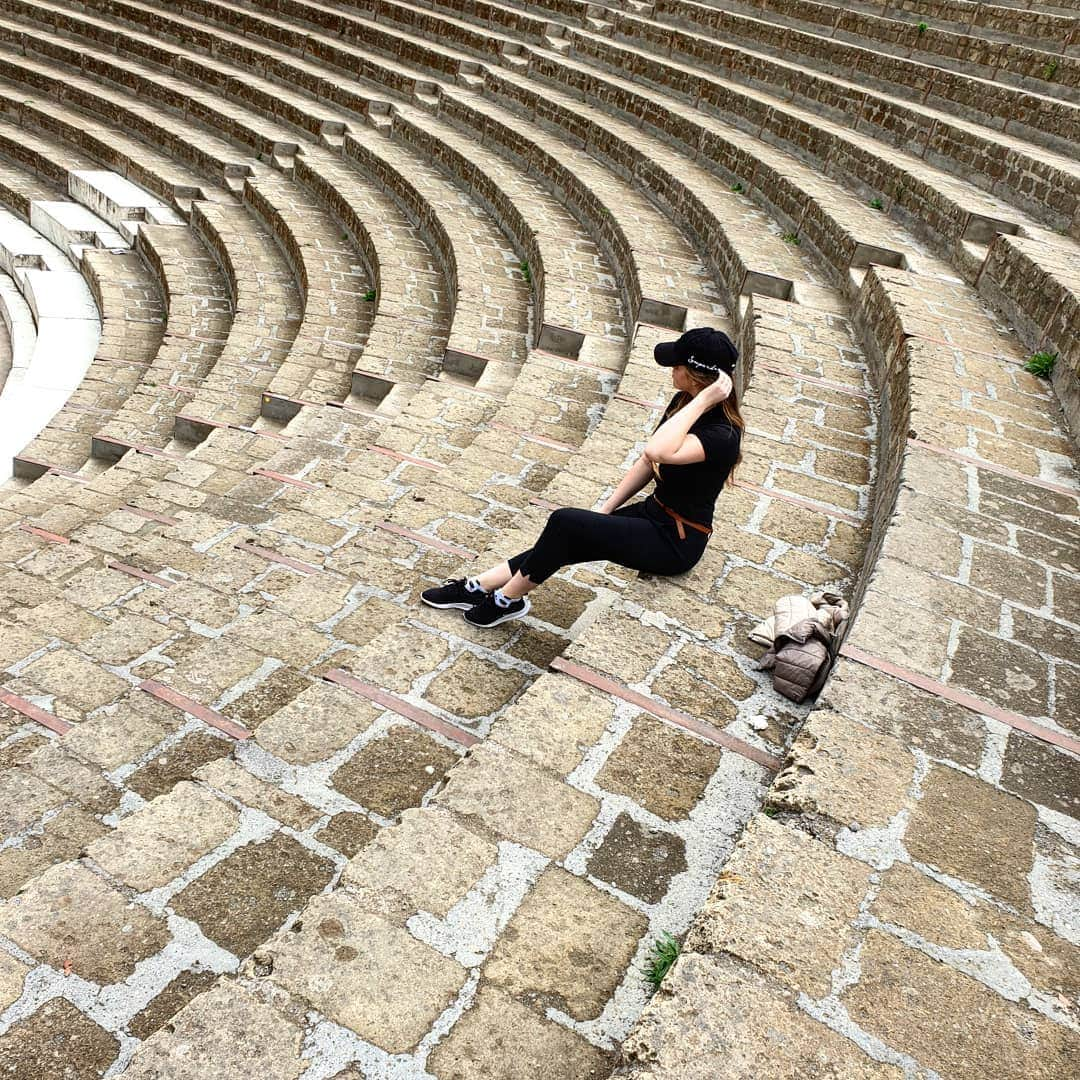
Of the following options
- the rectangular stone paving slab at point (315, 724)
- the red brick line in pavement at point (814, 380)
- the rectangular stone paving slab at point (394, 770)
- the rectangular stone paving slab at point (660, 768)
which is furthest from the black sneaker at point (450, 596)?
the red brick line in pavement at point (814, 380)

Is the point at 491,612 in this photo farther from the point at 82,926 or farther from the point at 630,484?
the point at 82,926

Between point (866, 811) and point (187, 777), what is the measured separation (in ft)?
7.31

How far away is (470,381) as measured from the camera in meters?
7.42

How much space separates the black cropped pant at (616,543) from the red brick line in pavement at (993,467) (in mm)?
1462

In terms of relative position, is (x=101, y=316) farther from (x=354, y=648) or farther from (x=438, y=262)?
(x=354, y=648)

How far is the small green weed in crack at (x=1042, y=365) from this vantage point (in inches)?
223

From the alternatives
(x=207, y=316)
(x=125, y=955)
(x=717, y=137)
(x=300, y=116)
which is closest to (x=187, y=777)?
(x=125, y=955)

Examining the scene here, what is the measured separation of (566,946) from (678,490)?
198 cm

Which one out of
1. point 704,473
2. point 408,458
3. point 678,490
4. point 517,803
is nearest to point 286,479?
point 408,458

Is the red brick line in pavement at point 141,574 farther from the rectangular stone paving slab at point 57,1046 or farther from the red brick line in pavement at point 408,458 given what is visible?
the rectangular stone paving slab at point 57,1046

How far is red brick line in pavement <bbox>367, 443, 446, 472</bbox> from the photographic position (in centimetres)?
584

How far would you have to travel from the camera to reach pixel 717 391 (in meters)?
3.75

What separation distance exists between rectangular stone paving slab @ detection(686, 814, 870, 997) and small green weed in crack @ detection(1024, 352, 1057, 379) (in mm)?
4373

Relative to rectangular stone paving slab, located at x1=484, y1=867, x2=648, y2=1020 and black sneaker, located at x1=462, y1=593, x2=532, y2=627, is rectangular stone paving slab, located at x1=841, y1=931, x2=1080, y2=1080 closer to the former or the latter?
rectangular stone paving slab, located at x1=484, y1=867, x2=648, y2=1020
